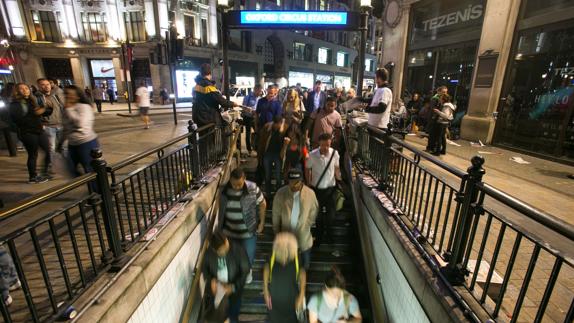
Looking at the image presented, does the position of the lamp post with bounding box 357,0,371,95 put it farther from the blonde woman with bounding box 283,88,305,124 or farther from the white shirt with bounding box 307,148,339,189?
the white shirt with bounding box 307,148,339,189

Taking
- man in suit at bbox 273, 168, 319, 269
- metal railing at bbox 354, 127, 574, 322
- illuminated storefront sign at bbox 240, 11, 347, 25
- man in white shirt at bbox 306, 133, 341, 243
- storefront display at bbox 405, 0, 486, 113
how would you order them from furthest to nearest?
storefront display at bbox 405, 0, 486, 113, illuminated storefront sign at bbox 240, 11, 347, 25, man in white shirt at bbox 306, 133, 341, 243, man in suit at bbox 273, 168, 319, 269, metal railing at bbox 354, 127, 574, 322

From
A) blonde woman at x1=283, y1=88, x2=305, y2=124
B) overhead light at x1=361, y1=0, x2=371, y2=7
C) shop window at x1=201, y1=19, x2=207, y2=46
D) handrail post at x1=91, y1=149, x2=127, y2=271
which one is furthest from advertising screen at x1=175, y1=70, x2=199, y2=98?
handrail post at x1=91, y1=149, x2=127, y2=271

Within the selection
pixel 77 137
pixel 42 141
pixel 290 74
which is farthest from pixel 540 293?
pixel 290 74

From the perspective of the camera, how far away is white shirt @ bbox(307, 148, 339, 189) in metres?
4.90

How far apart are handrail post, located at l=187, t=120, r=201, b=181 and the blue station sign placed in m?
4.26

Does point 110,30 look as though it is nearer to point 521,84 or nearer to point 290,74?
point 290,74

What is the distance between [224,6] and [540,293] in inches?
328

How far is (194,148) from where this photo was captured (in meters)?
5.04

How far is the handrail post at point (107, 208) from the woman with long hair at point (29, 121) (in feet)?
13.6

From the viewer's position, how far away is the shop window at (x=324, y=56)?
50338 mm

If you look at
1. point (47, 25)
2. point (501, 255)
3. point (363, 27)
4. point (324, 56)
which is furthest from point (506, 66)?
point (324, 56)

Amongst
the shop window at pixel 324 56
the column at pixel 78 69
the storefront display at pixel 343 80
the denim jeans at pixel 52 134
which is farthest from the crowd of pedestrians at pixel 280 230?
the storefront display at pixel 343 80

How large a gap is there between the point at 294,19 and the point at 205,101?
3833 mm

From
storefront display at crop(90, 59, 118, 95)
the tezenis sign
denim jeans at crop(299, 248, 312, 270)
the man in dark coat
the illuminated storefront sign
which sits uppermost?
the tezenis sign
